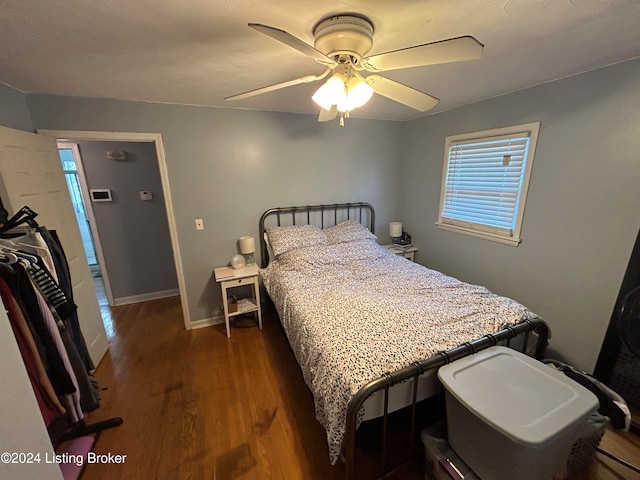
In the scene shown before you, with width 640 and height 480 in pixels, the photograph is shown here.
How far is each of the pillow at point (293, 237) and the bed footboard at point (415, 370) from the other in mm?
1739

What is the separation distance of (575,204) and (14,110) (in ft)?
13.9

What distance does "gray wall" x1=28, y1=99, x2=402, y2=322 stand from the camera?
228 cm

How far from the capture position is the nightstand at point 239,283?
2576mm

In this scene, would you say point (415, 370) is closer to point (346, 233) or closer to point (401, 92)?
point (401, 92)

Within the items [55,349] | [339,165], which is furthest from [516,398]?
[339,165]

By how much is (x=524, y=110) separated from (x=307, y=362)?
2.62m

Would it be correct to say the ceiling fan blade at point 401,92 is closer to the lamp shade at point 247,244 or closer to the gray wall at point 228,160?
the gray wall at point 228,160

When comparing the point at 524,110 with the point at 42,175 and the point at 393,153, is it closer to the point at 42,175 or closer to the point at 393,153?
the point at 393,153

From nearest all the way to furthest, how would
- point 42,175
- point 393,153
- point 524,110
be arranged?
1. point 42,175
2. point 524,110
3. point 393,153

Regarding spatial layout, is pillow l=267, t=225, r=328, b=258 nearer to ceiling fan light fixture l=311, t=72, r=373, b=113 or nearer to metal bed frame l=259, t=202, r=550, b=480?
ceiling fan light fixture l=311, t=72, r=373, b=113

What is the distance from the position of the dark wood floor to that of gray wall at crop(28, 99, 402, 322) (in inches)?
23.5

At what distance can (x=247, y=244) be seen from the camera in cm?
277

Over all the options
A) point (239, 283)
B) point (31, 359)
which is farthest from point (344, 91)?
point (239, 283)

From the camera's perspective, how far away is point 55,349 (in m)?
1.24
